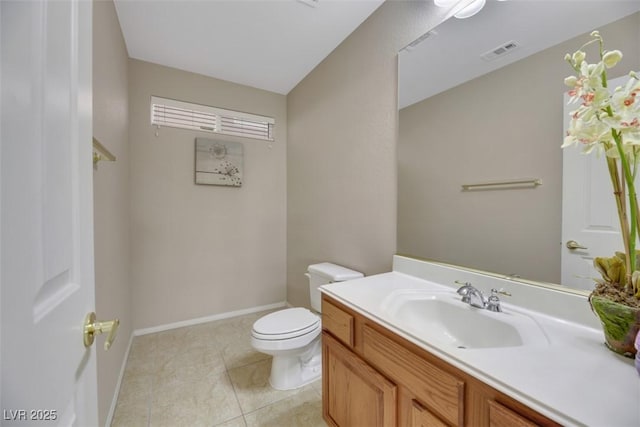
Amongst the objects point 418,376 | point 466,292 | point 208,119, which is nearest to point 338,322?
point 418,376

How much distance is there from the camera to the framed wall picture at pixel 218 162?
2.54 metres

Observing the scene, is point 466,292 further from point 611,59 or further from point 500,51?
point 500,51

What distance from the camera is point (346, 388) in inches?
44.8

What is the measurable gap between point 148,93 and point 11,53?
255 centimetres

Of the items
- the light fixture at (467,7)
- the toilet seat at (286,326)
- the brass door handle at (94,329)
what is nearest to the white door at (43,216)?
the brass door handle at (94,329)

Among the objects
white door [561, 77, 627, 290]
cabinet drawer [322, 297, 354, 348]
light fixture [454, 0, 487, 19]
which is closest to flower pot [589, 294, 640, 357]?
white door [561, 77, 627, 290]

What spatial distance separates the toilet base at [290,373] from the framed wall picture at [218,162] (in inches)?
69.7

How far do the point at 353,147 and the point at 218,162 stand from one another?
1.48 metres

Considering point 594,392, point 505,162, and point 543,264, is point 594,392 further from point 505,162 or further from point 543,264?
point 505,162

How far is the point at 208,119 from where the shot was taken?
258 cm

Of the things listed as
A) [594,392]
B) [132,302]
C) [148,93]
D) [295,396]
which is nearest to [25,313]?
[594,392]

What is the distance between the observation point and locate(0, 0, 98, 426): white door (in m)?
0.29

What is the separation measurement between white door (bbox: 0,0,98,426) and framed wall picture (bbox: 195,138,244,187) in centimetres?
206

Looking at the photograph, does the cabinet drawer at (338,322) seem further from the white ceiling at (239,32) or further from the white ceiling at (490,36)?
the white ceiling at (239,32)
